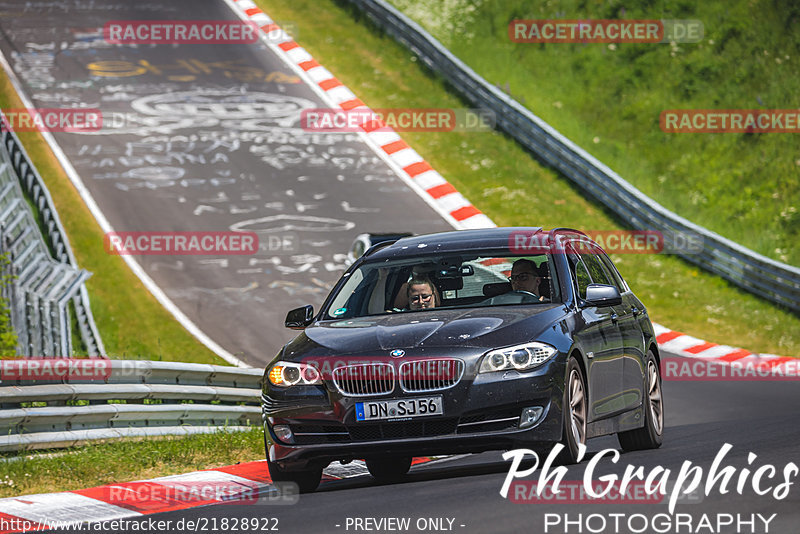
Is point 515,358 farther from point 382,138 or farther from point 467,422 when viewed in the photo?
point 382,138

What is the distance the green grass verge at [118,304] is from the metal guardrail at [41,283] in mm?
538

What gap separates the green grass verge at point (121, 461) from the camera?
9328 mm

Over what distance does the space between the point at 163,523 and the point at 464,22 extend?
2933 centimetres

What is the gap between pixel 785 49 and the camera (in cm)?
3122

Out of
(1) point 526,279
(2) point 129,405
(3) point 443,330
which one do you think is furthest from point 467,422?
(2) point 129,405

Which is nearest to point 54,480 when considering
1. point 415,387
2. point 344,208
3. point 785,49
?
point 415,387

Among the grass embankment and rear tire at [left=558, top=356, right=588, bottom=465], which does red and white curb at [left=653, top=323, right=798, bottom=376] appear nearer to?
the grass embankment

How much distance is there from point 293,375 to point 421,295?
4.42 ft

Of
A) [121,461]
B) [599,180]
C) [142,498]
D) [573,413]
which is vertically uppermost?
[573,413]

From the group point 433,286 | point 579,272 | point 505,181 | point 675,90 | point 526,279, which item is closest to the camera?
point 526,279

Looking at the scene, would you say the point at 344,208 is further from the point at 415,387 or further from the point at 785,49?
the point at 415,387

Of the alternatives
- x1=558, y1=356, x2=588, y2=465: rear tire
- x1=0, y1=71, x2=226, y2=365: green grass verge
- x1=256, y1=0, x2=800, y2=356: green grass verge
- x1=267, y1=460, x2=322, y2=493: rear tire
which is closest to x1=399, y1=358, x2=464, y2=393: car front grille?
x1=558, y1=356, x2=588, y2=465: rear tire

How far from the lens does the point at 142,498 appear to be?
8.65 meters

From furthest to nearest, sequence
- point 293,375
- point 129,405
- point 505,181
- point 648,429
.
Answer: point 505,181, point 129,405, point 648,429, point 293,375
